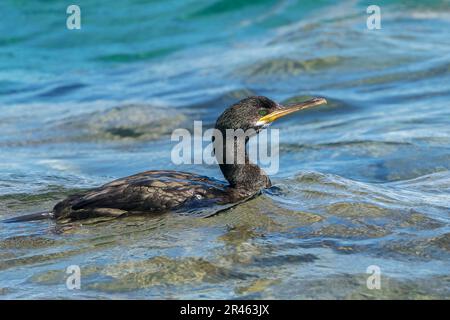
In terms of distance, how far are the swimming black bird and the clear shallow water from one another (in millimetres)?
175

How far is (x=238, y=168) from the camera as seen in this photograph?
9031mm

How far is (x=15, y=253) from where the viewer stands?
7.64 meters

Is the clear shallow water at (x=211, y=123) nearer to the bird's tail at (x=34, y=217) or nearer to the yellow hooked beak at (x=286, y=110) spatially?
the bird's tail at (x=34, y=217)

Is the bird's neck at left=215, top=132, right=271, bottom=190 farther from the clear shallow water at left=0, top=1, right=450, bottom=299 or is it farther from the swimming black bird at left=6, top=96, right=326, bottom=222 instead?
the clear shallow water at left=0, top=1, right=450, bottom=299

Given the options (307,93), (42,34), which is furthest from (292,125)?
(42,34)

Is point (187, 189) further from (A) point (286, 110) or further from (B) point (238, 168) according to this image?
(A) point (286, 110)

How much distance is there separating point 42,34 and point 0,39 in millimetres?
1101

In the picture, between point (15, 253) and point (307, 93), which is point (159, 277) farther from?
point (307, 93)

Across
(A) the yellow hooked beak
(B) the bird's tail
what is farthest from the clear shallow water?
(A) the yellow hooked beak

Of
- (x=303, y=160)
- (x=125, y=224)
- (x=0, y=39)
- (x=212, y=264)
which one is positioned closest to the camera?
(x=212, y=264)

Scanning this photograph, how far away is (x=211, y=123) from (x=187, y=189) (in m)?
6.04

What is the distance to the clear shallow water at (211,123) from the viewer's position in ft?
22.7

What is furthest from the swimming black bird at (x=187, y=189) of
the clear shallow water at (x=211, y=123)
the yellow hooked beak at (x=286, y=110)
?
the clear shallow water at (x=211, y=123)

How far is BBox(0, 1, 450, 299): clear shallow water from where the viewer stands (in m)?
6.92
